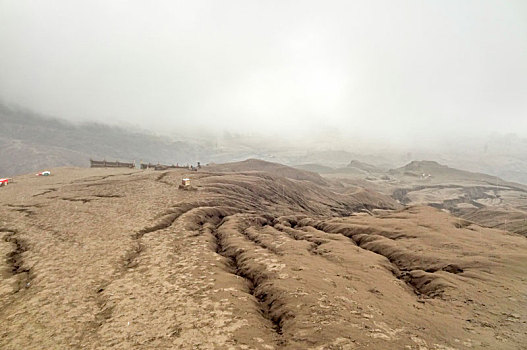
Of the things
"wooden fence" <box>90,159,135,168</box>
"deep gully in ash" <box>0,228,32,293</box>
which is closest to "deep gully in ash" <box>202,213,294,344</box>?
"deep gully in ash" <box>0,228,32,293</box>

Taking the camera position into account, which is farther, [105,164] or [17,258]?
[105,164]

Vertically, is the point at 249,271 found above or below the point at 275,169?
above

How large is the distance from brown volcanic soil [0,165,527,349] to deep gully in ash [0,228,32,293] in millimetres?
100

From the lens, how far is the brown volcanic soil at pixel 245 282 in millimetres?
10844

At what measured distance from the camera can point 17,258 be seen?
1864 cm

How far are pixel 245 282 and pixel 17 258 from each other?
53.4 ft

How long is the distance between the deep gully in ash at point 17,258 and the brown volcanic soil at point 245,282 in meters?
0.10

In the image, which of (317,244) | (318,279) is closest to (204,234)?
(317,244)

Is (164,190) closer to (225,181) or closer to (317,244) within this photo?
(225,181)

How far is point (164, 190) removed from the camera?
132ft

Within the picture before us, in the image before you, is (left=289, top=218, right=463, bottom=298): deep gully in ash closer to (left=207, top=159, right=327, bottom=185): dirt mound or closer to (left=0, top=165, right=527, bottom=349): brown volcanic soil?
(left=0, top=165, right=527, bottom=349): brown volcanic soil

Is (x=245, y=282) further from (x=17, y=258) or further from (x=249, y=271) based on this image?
(x=17, y=258)

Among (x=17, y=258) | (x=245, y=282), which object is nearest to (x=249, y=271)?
(x=245, y=282)

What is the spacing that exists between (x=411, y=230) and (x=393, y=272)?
8955 mm
